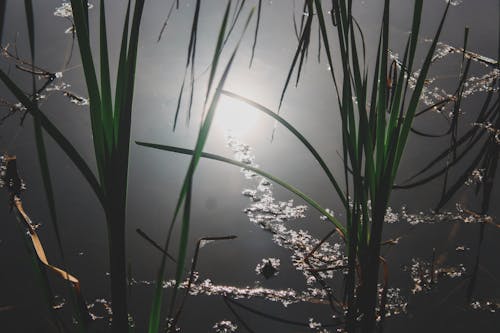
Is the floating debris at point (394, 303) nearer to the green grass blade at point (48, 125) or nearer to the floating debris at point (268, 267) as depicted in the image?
the floating debris at point (268, 267)

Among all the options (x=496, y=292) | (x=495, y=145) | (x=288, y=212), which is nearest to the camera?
(x=496, y=292)

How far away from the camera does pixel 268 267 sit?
3.34 feet

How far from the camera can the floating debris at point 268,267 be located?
1.00 meters

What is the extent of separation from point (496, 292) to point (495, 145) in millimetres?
477

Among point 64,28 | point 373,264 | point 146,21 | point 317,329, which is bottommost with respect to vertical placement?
point 317,329

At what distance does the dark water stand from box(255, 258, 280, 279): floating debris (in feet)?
0.03

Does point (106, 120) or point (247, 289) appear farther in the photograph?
point (247, 289)

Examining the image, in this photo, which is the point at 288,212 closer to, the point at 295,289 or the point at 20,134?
the point at 295,289

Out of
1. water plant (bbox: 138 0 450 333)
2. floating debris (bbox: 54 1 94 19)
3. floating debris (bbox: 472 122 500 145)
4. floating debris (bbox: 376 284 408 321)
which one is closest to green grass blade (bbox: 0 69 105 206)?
water plant (bbox: 138 0 450 333)

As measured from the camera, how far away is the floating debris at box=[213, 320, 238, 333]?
2.91 feet

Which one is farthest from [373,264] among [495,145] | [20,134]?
[20,134]

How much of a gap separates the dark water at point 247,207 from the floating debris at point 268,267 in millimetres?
10

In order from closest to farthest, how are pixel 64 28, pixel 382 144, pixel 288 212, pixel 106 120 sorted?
pixel 106 120 < pixel 382 144 < pixel 288 212 < pixel 64 28

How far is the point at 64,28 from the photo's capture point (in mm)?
1865
